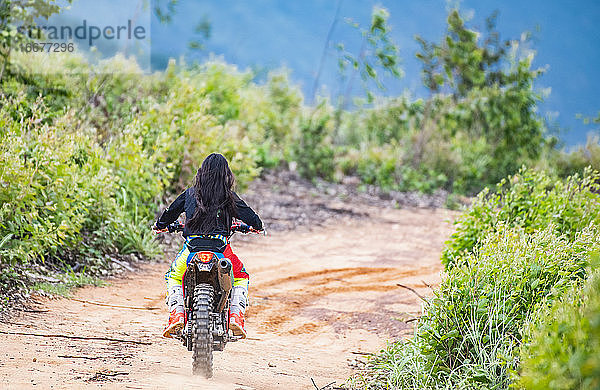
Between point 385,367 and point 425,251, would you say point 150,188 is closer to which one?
point 425,251

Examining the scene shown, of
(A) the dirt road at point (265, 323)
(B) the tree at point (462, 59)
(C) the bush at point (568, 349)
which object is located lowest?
(A) the dirt road at point (265, 323)

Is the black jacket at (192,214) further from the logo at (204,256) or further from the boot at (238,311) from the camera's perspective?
the boot at (238,311)

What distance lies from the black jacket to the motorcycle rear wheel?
0.39m

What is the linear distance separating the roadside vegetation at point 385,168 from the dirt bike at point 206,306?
40.1 inches

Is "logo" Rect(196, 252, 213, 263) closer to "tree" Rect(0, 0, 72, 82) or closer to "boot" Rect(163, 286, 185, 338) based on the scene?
"boot" Rect(163, 286, 185, 338)

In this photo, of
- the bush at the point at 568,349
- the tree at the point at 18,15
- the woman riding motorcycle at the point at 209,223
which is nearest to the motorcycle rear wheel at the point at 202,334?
the woman riding motorcycle at the point at 209,223

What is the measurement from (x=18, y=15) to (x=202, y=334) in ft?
19.1

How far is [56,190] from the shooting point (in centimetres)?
608

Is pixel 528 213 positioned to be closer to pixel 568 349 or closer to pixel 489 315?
pixel 489 315

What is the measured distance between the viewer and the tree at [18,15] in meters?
7.96

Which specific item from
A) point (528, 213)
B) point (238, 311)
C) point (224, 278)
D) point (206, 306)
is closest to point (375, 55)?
point (528, 213)

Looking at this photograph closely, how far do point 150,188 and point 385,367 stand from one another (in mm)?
4193

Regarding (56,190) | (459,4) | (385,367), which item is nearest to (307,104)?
(459,4)

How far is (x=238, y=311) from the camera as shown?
4.16 meters
